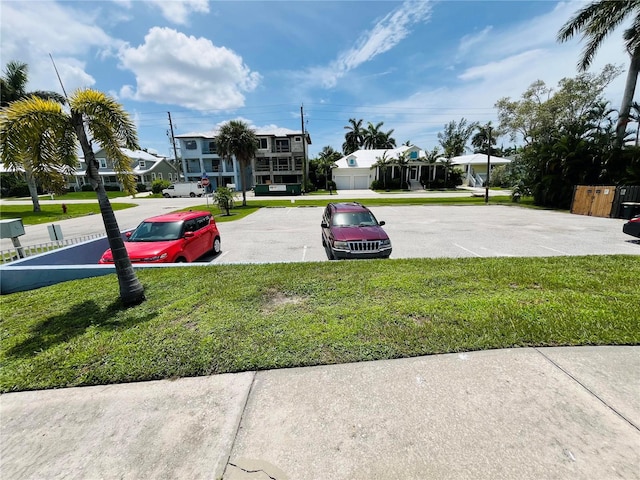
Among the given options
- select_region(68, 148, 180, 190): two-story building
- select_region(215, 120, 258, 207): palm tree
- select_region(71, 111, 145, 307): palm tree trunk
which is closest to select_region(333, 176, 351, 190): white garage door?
select_region(215, 120, 258, 207): palm tree

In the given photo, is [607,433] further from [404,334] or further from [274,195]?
[274,195]

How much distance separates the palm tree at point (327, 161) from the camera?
4538cm

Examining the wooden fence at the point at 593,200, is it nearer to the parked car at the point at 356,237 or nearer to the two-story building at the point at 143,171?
the parked car at the point at 356,237

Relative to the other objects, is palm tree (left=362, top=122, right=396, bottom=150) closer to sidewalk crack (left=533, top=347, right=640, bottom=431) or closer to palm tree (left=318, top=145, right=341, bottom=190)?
palm tree (left=318, top=145, right=341, bottom=190)

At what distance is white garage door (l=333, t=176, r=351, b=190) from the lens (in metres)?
47.1

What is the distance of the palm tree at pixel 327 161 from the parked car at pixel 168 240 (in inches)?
1449

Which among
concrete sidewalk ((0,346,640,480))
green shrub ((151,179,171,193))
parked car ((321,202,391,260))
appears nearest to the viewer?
concrete sidewalk ((0,346,640,480))

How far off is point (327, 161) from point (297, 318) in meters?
45.2

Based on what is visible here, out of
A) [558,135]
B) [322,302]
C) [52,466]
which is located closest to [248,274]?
[322,302]

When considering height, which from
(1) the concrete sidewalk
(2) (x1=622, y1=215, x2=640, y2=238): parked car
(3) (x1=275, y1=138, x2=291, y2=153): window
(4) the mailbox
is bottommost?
(1) the concrete sidewalk

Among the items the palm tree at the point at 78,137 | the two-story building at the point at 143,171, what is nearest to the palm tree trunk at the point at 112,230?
the palm tree at the point at 78,137

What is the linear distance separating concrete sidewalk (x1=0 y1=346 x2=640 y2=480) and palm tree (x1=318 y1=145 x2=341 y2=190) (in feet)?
139

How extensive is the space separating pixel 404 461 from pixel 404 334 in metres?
1.75

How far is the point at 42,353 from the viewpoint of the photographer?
145 inches
